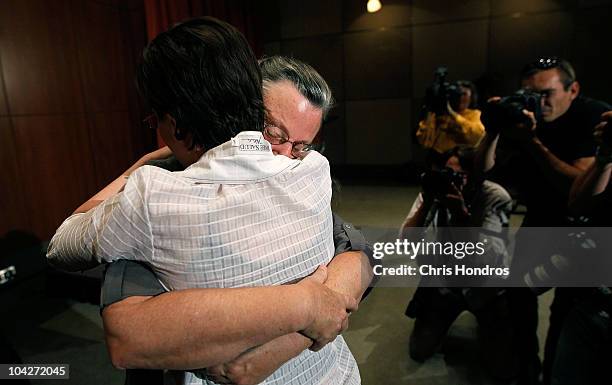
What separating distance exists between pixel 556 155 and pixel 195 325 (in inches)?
65.5

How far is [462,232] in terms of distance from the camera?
Answer: 1.89 meters

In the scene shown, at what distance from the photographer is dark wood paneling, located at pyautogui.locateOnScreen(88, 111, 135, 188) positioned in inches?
111

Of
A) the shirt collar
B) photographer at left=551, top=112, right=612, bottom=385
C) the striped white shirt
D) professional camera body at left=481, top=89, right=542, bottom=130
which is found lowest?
photographer at left=551, top=112, right=612, bottom=385

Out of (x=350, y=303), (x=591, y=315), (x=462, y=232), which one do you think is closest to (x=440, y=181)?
(x=462, y=232)

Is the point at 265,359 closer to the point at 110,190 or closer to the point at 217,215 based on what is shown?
the point at 217,215

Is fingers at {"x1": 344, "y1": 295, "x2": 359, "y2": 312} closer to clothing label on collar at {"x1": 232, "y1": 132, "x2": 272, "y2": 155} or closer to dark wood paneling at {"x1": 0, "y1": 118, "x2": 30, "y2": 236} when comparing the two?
clothing label on collar at {"x1": 232, "y1": 132, "x2": 272, "y2": 155}

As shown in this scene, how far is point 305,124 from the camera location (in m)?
0.95

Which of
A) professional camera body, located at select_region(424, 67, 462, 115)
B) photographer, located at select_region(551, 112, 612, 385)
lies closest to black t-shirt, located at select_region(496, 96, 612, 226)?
photographer, located at select_region(551, 112, 612, 385)

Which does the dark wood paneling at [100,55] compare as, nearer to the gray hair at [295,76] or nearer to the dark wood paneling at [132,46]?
the dark wood paneling at [132,46]

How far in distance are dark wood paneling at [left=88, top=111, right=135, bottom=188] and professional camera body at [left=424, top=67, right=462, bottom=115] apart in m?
2.22

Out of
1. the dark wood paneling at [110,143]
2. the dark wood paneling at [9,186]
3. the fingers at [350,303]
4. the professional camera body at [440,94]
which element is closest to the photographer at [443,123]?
the professional camera body at [440,94]

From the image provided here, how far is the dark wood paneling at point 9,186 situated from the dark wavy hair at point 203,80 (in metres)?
2.27

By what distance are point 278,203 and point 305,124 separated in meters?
0.43

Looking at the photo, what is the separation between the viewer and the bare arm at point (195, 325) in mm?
475
